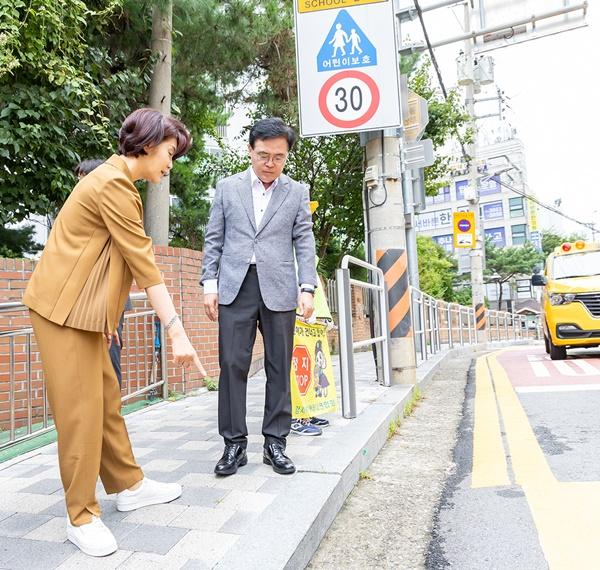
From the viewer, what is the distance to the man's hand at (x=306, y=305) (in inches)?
109

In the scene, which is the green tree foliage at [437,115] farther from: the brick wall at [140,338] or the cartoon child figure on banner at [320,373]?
the cartoon child figure on banner at [320,373]

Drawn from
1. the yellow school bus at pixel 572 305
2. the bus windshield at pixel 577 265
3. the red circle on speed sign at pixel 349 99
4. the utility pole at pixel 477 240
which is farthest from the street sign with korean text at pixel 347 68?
the utility pole at pixel 477 240

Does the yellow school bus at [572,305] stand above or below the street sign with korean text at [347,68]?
below

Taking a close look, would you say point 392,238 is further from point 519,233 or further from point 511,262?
point 519,233

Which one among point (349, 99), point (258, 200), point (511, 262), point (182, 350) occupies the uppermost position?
point (511, 262)

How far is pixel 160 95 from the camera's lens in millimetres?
7016

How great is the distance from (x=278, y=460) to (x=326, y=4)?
417 cm

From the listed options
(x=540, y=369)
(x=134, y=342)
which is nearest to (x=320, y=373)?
(x=134, y=342)

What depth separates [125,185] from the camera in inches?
75.8

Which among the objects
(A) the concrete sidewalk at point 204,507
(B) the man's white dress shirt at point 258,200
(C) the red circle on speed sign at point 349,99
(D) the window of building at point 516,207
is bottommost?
(A) the concrete sidewalk at point 204,507

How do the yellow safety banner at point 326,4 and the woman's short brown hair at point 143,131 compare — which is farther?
the yellow safety banner at point 326,4

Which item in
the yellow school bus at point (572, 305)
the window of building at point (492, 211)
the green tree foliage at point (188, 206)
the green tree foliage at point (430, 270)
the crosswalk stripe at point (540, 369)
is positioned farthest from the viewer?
the window of building at point (492, 211)

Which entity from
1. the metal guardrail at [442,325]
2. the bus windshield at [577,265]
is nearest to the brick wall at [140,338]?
the metal guardrail at [442,325]

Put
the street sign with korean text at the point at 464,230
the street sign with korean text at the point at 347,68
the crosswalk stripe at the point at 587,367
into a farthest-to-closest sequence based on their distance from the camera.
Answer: the street sign with korean text at the point at 464,230, the crosswalk stripe at the point at 587,367, the street sign with korean text at the point at 347,68
